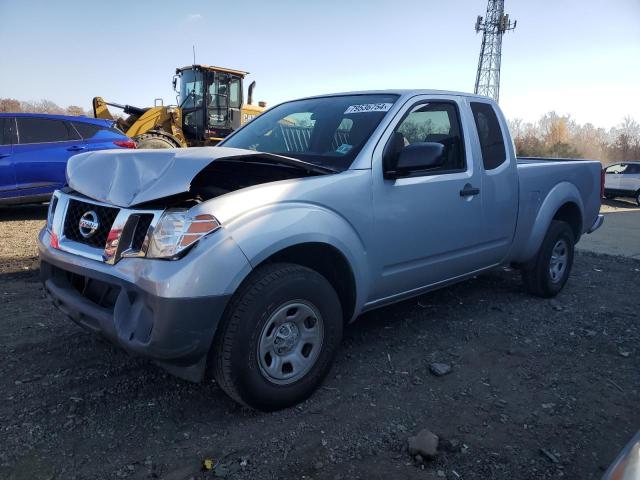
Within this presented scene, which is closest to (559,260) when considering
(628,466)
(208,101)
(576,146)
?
(628,466)

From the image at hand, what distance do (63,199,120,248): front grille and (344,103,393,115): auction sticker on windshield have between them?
1830 millimetres

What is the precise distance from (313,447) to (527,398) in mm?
1439

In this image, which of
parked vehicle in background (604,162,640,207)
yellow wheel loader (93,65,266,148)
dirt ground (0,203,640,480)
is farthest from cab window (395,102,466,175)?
parked vehicle in background (604,162,640,207)

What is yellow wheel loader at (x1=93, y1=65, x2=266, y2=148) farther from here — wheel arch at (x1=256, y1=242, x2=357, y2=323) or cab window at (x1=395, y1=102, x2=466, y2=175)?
wheel arch at (x1=256, y1=242, x2=357, y2=323)

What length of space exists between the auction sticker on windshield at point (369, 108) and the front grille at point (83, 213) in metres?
1.83

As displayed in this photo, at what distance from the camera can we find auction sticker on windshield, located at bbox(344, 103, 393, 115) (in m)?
3.50

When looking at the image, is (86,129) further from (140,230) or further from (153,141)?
(140,230)

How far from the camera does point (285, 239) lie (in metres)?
2.65

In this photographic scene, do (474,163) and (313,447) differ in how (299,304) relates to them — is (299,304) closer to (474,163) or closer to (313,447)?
(313,447)

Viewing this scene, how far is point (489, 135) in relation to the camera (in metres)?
4.25

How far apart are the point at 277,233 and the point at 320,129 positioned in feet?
4.32

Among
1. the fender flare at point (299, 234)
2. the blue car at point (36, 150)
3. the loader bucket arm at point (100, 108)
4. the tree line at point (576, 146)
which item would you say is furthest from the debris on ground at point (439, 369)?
the tree line at point (576, 146)

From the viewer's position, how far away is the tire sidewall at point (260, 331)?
2520 mm

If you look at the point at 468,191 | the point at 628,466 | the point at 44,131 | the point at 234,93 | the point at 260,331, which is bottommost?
the point at 260,331
